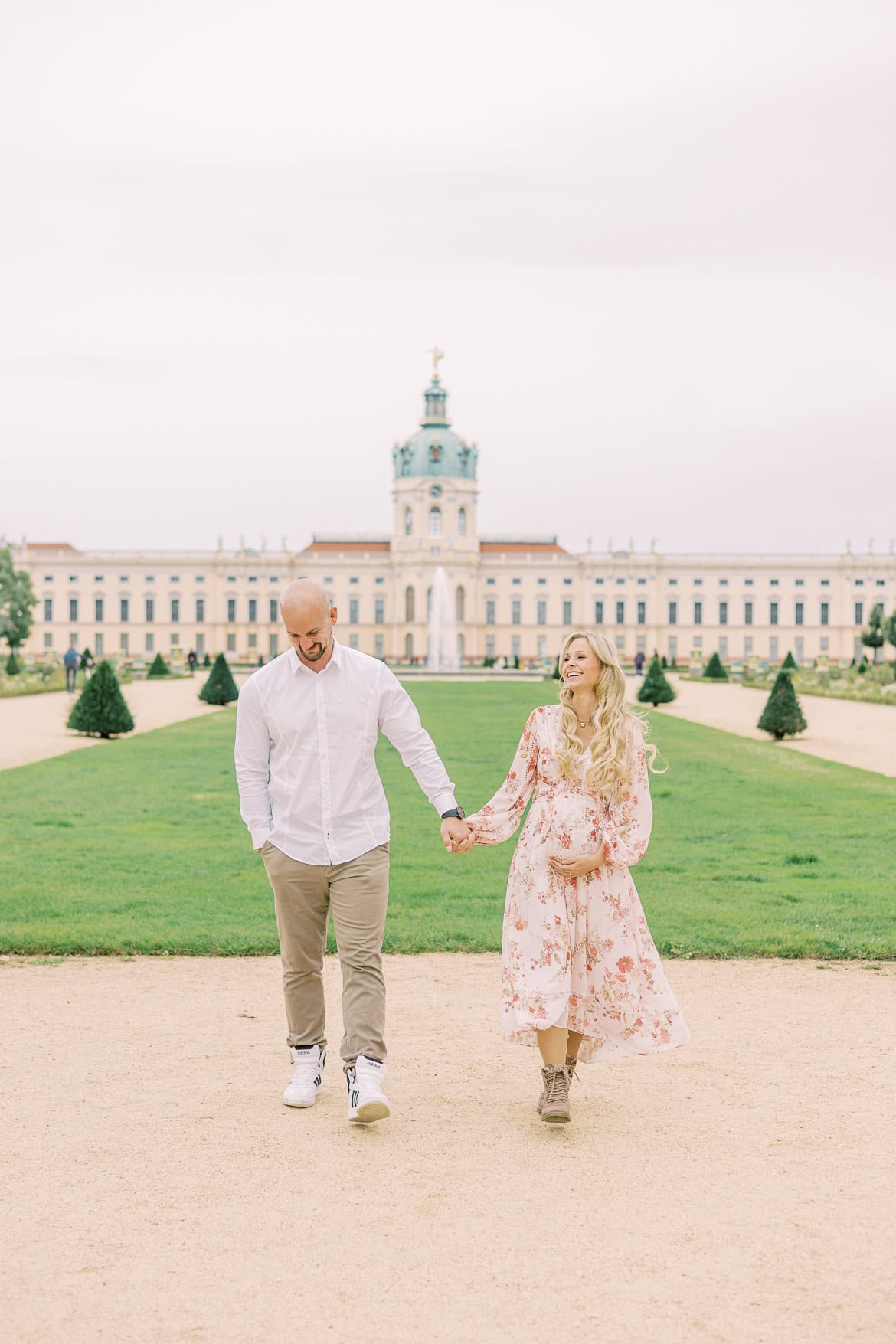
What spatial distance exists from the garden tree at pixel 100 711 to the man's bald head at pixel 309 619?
15132mm

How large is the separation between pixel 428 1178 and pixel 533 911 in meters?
0.77

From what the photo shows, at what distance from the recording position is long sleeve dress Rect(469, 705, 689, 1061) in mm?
3746

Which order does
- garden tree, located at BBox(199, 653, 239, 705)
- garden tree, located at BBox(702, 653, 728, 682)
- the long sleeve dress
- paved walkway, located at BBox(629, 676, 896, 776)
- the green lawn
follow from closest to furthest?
1. the long sleeve dress
2. the green lawn
3. paved walkway, located at BBox(629, 676, 896, 776)
4. garden tree, located at BBox(199, 653, 239, 705)
5. garden tree, located at BBox(702, 653, 728, 682)

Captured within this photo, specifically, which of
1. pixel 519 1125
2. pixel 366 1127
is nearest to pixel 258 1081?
pixel 366 1127

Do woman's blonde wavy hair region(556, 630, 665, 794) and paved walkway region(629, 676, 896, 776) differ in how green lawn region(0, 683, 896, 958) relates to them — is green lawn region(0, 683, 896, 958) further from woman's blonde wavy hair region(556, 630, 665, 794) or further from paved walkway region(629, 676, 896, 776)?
woman's blonde wavy hair region(556, 630, 665, 794)

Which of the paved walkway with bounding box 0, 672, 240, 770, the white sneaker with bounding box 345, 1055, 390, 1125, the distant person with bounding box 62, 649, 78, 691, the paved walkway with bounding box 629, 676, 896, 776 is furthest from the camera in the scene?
the distant person with bounding box 62, 649, 78, 691

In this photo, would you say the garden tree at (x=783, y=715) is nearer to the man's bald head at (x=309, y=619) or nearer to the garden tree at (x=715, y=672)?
the man's bald head at (x=309, y=619)

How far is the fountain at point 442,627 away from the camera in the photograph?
7188 centimetres

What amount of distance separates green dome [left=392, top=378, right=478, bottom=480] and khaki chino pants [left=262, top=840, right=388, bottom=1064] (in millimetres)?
79743

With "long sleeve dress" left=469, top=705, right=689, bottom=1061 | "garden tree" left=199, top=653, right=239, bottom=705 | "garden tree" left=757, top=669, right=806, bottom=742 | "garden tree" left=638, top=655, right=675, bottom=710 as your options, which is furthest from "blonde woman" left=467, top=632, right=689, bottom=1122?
"garden tree" left=638, top=655, right=675, bottom=710

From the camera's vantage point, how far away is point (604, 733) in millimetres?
3740

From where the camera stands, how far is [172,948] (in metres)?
6.12

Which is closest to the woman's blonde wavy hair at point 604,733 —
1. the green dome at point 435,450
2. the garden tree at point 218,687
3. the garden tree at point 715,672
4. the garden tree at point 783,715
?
the garden tree at point 783,715

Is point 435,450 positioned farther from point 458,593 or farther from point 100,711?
point 100,711
